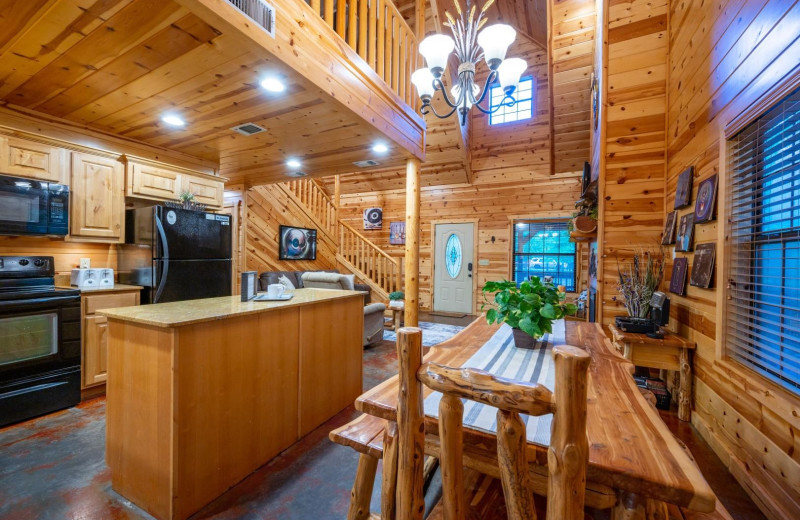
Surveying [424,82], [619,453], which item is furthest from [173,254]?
[619,453]

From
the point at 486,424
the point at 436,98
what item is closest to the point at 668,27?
the point at 436,98

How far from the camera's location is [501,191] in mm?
6516

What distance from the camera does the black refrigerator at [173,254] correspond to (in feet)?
9.99

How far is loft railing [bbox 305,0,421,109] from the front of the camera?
254 centimetres

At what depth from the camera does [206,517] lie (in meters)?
1.53

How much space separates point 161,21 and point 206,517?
238 centimetres

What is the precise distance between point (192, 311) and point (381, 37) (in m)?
2.81

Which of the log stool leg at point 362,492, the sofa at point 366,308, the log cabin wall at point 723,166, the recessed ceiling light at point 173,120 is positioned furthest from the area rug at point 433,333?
the recessed ceiling light at point 173,120

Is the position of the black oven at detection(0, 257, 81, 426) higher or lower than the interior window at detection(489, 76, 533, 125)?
lower

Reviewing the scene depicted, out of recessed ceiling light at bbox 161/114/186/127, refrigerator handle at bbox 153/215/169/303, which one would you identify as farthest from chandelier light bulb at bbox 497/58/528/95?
refrigerator handle at bbox 153/215/169/303

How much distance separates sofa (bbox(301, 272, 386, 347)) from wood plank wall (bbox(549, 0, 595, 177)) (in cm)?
406

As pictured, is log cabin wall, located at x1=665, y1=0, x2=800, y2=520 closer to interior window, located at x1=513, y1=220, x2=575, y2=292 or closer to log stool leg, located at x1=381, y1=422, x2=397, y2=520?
log stool leg, located at x1=381, y1=422, x2=397, y2=520

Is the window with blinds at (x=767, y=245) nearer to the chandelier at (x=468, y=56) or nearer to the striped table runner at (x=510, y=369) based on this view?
the striped table runner at (x=510, y=369)

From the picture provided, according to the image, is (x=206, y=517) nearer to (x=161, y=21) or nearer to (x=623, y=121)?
(x=161, y=21)
